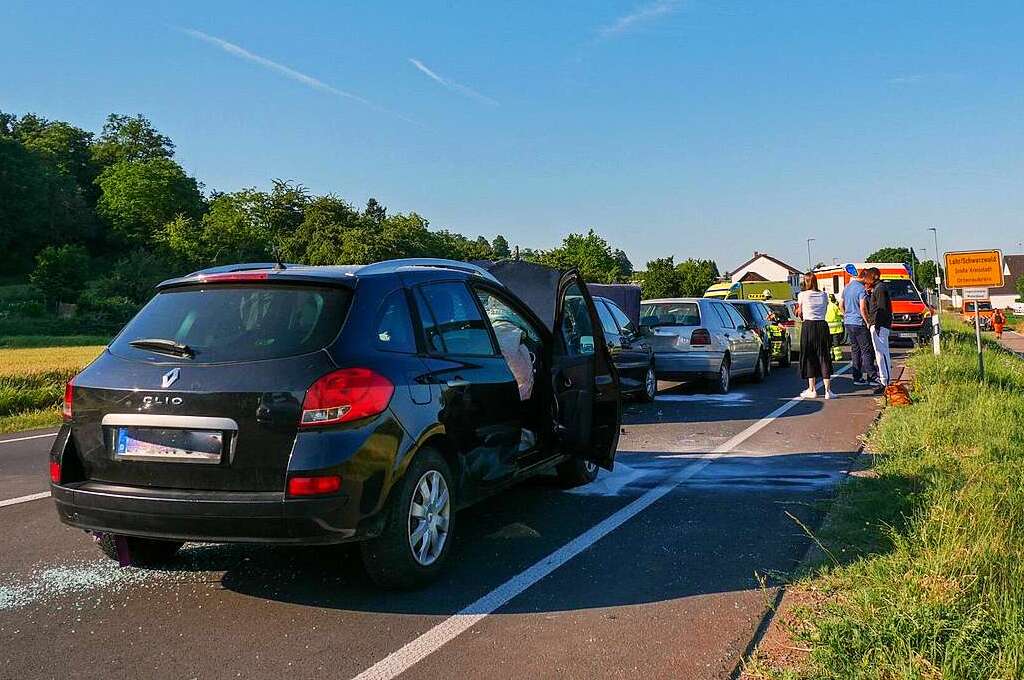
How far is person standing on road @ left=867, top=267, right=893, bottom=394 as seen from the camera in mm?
14523

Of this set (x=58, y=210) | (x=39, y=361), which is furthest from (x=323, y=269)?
(x=58, y=210)

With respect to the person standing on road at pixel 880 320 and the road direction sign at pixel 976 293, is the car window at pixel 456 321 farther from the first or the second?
the road direction sign at pixel 976 293

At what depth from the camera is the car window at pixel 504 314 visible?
628 cm

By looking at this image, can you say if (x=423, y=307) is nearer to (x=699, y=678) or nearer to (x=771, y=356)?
(x=699, y=678)

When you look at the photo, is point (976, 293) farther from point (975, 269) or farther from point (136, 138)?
point (136, 138)

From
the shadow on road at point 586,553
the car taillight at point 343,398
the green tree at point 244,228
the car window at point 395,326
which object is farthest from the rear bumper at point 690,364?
the green tree at point 244,228

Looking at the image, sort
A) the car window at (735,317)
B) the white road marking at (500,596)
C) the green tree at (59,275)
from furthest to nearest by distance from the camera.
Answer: the green tree at (59,275) < the car window at (735,317) < the white road marking at (500,596)

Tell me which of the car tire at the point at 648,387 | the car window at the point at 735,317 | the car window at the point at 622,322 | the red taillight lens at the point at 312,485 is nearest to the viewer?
the red taillight lens at the point at 312,485

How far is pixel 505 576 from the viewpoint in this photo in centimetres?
509

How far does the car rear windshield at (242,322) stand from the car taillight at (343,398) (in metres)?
0.23

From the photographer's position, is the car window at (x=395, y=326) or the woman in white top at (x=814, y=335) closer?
the car window at (x=395, y=326)

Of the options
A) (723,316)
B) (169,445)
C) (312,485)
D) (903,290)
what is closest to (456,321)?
(312,485)

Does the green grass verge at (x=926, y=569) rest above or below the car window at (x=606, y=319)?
below

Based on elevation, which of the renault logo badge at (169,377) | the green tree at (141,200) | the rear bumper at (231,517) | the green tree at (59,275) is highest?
the green tree at (141,200)
